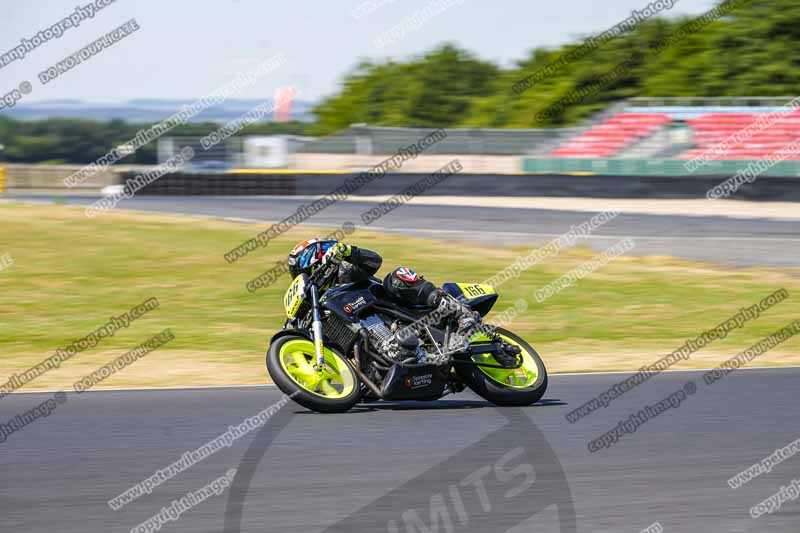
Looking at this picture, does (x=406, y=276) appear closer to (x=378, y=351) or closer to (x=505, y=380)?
(x=378, y=351)

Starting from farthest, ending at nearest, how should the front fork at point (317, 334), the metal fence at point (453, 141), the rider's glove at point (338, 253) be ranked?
1. the metal fence at point (453, 141)
2. the rider's glove at point (338, 253)
3. the front fork at point (317, 334)

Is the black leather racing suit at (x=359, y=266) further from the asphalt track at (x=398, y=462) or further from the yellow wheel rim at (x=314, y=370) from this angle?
the asphalt track at (x=398, y=462)

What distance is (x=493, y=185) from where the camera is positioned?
32.5m

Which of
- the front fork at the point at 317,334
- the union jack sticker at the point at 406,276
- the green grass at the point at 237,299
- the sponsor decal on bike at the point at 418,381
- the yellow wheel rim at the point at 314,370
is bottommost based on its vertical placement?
the green grass at the point at 237,299

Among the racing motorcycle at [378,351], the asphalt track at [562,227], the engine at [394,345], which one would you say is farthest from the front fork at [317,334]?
the asphalt track at [562,227]

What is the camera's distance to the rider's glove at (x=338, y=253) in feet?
26.4

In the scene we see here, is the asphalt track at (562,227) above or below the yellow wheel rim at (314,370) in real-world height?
below

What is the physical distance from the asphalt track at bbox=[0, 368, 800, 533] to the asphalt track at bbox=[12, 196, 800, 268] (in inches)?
466

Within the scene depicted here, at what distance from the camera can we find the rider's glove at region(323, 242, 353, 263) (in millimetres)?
8055

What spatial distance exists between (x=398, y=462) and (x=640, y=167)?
2817cm

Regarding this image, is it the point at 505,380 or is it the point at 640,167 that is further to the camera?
the point at 640,167

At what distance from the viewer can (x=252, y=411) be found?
324 inches

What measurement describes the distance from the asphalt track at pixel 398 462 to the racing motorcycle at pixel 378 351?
0.59 feet

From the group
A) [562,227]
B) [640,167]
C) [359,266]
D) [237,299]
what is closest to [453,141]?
[640,167]
